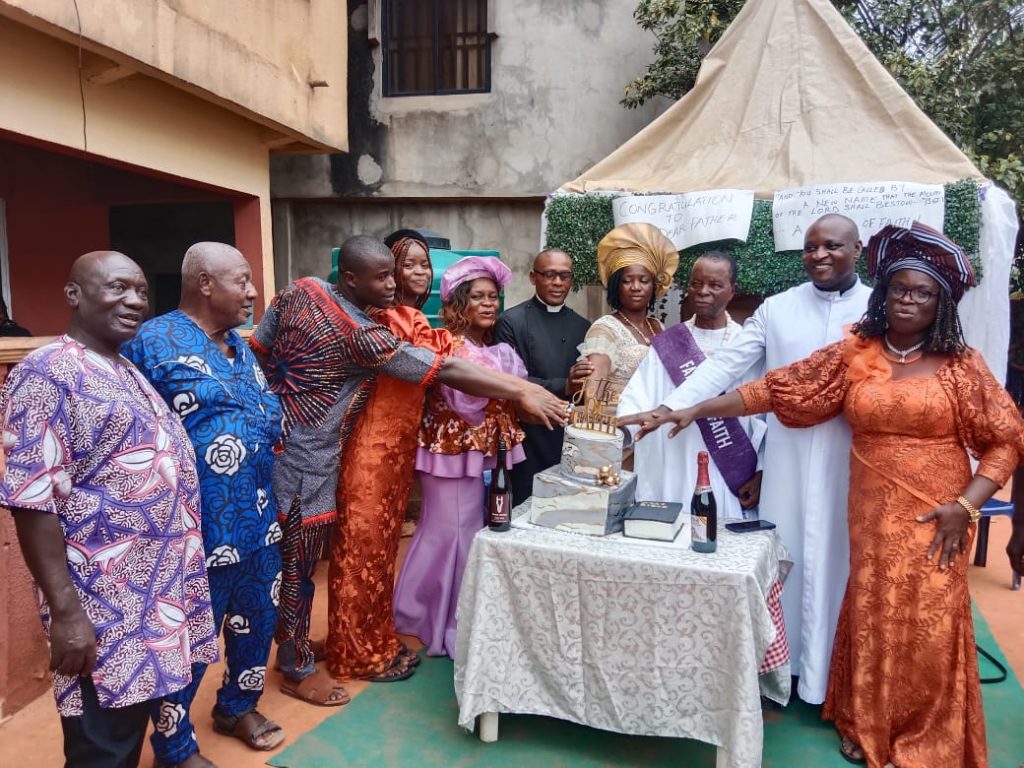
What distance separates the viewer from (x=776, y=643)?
3350 millimetres

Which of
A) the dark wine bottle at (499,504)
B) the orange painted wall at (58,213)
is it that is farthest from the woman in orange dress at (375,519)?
the orange painted wall at (58,213)

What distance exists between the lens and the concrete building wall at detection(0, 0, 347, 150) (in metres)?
5.47

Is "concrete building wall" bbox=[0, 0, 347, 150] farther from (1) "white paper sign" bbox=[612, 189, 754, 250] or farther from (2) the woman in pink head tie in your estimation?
(1) "white paper sign" bbox=[612, 189, 754, 250]

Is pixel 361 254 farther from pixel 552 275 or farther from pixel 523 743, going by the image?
pixel 523 743

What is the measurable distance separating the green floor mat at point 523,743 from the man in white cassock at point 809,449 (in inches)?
12.0

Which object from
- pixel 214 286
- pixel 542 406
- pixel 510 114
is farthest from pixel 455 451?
pixel 510 114

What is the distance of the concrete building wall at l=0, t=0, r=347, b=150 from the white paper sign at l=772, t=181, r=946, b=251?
5033mm

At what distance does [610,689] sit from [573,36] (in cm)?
861

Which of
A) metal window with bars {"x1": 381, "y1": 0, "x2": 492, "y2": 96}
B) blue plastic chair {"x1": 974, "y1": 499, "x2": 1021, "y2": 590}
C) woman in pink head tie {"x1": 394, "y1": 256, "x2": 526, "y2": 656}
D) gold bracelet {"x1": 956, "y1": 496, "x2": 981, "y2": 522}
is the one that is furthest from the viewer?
metal window with bars {"x1": 381, "y1": 0, "x2": 492, "y2": 96}

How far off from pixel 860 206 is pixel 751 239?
77 centimetres

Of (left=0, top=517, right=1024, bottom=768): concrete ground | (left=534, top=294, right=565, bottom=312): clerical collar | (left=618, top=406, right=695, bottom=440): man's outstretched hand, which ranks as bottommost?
(left=0, top=517, right=1024, bottom=768): concrete ground

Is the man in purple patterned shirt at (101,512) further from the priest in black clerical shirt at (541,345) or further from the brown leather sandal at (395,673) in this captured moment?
the priest in black clerical shirt at (541,345)

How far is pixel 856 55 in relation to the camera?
603cm

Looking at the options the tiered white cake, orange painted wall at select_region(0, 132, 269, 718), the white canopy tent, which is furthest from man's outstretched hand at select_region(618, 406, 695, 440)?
orange painted wall at select_region(0, 132, 269, 718)
